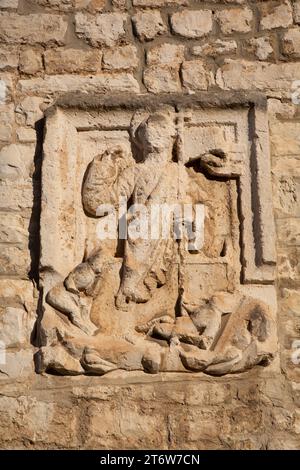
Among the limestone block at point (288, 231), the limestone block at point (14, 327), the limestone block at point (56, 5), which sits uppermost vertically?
the limestone block at point (56, 5)

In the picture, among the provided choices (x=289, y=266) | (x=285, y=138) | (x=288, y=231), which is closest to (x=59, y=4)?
(x=285, y=138)

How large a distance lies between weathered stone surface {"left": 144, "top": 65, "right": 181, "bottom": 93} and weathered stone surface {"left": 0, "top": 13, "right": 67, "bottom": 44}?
1.72 ft

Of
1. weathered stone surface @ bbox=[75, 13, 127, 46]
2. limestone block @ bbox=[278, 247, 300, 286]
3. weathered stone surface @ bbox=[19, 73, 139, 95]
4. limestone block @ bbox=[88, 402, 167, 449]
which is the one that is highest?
weathered stone surface @ bbox=[75, 13, 127, 46]

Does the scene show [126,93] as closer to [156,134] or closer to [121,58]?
[121,58]

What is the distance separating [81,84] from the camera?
3.39 meters

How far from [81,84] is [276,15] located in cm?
114

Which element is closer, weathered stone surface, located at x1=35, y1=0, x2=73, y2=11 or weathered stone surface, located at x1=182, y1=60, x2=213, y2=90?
weathered stone surface, located at x1=182, y1=60, x2=213, y2=90

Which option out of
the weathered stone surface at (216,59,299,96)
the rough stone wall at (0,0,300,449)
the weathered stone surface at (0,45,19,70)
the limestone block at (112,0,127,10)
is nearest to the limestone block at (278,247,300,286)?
the rough stone wall at (0,0,300,449)

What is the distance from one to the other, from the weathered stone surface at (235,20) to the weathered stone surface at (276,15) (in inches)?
3.0

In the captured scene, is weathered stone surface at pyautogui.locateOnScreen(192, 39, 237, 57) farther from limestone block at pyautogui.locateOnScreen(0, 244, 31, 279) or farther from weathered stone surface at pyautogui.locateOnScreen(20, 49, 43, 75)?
limestone block at pyautogui.locateOnScreen(0, 244, 31, 279)

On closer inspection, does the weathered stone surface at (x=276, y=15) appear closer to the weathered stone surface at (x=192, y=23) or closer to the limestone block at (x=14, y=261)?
the weathered stone surface at (x=192, y=23)

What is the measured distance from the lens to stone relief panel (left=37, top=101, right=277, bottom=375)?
2.89 metres

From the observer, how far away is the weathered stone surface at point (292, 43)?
3.41 meters


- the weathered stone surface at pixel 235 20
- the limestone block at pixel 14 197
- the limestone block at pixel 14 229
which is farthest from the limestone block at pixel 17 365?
the weathered stone surface at pixel 235 20
